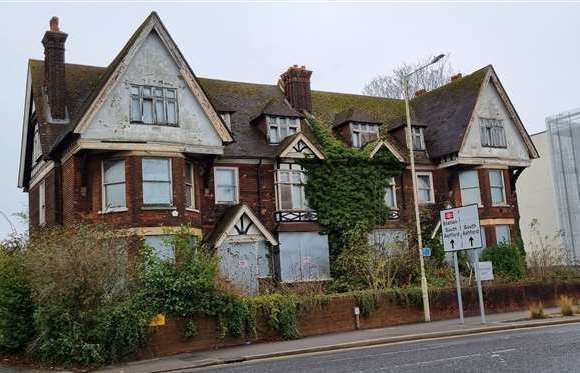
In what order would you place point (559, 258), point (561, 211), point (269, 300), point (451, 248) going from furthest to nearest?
point (561, 211) → point (559, 258) → point (451, 248) → point (269, 300)

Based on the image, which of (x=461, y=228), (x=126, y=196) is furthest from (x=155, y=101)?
(x=461, y=228)

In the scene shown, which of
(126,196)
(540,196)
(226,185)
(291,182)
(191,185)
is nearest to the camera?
(126,196)

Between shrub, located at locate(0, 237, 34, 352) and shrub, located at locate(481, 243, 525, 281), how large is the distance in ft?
70.8

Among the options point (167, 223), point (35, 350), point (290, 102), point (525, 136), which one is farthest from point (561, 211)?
point (35, 350)

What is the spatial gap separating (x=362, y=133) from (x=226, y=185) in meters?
8.22

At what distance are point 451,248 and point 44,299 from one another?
13837mm

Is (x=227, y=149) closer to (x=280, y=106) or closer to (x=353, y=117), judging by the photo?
(x=280, y=106)

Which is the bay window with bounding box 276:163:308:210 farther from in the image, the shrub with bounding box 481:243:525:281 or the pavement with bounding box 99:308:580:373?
the shrub with bounding box 481:243:525:281

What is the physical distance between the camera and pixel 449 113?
119 feet

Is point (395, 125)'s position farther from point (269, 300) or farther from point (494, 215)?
point (269, 300)

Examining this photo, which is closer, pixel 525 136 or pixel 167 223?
pixel 167 223

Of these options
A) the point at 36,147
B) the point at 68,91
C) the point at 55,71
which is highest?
the point at 55,71

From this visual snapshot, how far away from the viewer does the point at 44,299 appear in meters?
17.8

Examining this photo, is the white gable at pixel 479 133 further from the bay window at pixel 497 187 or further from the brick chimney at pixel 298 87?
the brick chimney at pixel 298 87
